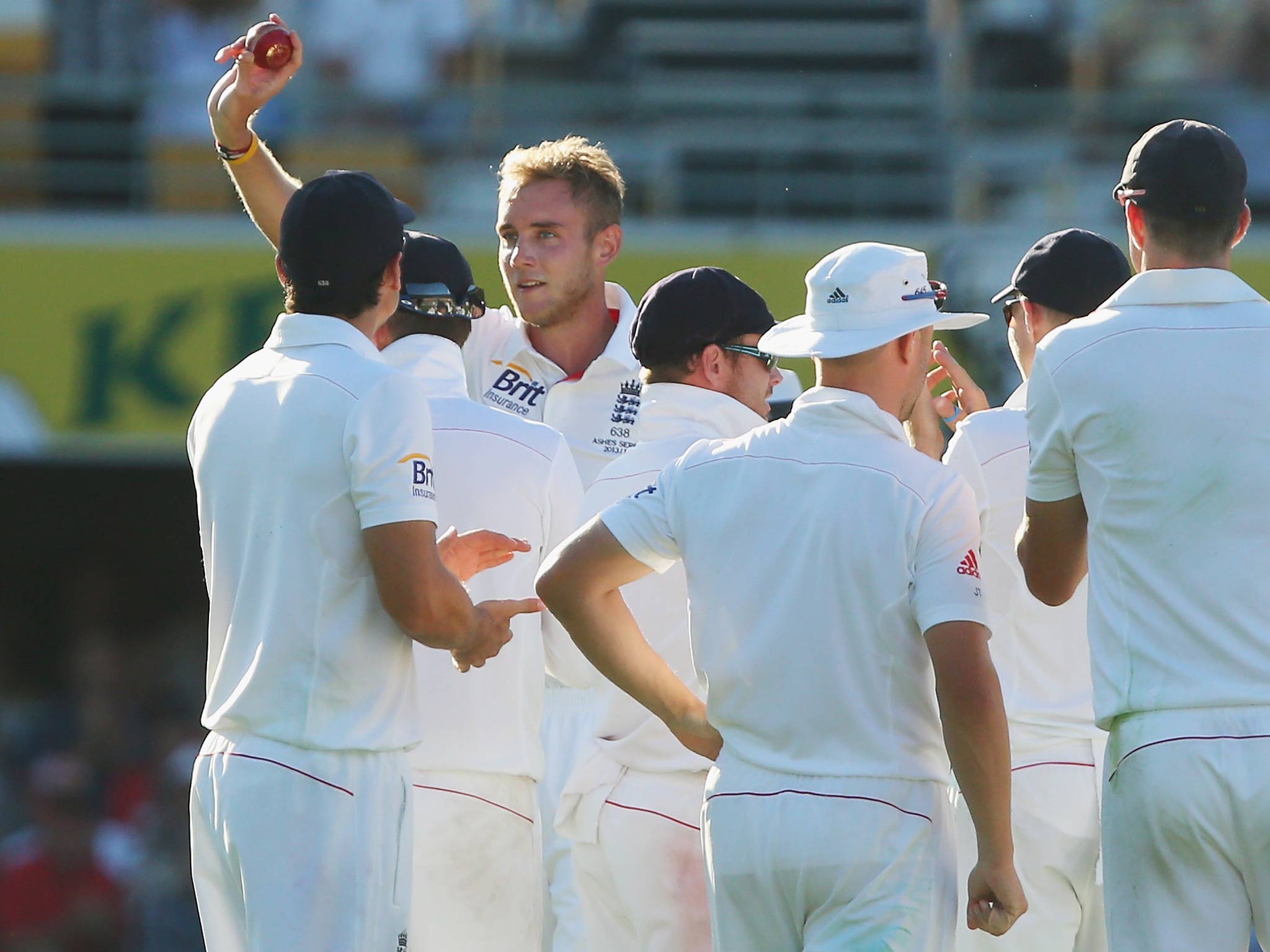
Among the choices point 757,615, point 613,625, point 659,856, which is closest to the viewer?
point 757,615

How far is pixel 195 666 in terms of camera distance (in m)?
12.0

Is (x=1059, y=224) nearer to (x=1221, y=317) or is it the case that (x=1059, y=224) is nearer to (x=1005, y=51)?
(x=1005, y=51)

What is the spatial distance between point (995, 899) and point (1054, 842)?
2.79 ft

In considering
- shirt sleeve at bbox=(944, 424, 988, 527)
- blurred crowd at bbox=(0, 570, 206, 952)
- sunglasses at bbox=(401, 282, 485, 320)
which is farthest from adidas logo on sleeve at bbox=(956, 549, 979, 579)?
blurred crowd at bbox=(0, 570, 206, 952)

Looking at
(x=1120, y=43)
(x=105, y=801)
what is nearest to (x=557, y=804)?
(x=105, y=801)

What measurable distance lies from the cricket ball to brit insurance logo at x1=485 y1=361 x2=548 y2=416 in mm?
1078

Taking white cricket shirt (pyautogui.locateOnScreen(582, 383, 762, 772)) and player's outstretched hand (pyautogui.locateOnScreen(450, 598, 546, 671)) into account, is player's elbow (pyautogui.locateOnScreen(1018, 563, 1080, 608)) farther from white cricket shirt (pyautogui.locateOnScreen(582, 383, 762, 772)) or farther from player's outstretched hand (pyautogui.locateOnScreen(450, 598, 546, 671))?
player's outstretched hand (pyautogui.locateOnScreen(450, 598, 546, 671))

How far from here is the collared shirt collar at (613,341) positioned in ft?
16.1

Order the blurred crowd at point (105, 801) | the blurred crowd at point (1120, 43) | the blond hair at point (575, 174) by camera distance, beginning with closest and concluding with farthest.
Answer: the blond hair at point (575, 174) → the blurred crowd at point (105, 801) → the blurred crowd at point (1120, 43)

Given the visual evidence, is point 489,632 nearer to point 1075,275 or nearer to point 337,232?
point 337,232

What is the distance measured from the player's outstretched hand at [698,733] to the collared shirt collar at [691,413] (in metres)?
0.60

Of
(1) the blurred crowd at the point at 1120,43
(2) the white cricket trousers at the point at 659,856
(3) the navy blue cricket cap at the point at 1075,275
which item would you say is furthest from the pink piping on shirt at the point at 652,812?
(1) the blurred crowd at the point at 1120,43

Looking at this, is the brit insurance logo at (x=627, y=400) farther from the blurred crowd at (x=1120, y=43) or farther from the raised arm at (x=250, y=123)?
the blurred crowd at (x=1120, y=43)

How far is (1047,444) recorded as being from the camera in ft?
10.2
